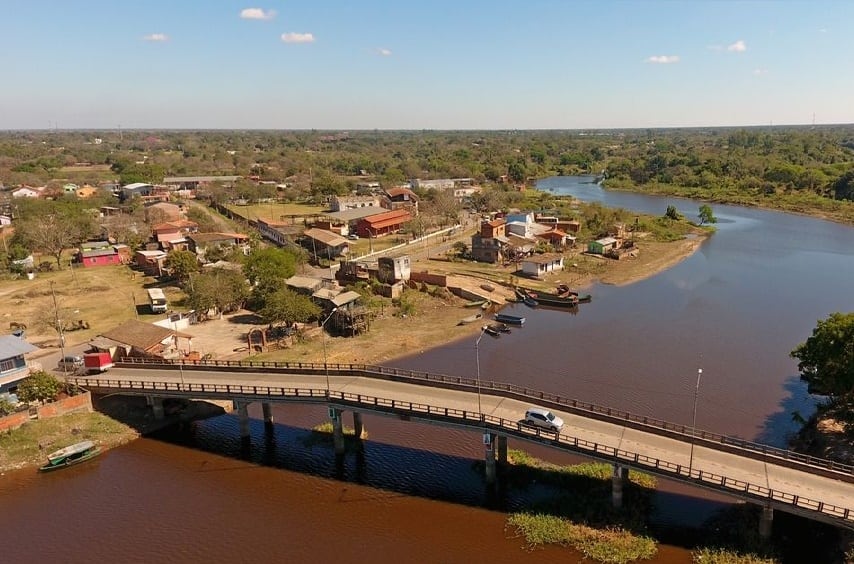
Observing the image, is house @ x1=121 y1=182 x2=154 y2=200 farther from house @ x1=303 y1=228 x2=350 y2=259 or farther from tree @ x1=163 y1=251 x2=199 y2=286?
tree @ x1=163 y1=251 x2=199 y2=286

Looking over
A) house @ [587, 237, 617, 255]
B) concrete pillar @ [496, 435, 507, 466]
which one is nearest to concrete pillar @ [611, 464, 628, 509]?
concrete pillar @ [496, 435, 507, 466]

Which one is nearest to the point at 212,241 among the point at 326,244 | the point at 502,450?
the point at 326,244

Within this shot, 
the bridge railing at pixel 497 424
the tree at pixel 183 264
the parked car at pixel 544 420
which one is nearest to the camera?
the bridge railing at pixel 497 424

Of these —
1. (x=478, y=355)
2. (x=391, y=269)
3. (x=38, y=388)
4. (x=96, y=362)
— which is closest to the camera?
(x=38, y=388)

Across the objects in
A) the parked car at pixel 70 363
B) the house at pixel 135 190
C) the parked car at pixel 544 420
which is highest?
the house at pixel 135 190

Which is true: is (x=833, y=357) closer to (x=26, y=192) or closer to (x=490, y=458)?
(x=490, y=458)

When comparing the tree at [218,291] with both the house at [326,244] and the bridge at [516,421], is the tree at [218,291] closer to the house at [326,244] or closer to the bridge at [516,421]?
the bridge at [516,421]

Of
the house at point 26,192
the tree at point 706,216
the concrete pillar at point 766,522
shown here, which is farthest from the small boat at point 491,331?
the house at point 26,192
